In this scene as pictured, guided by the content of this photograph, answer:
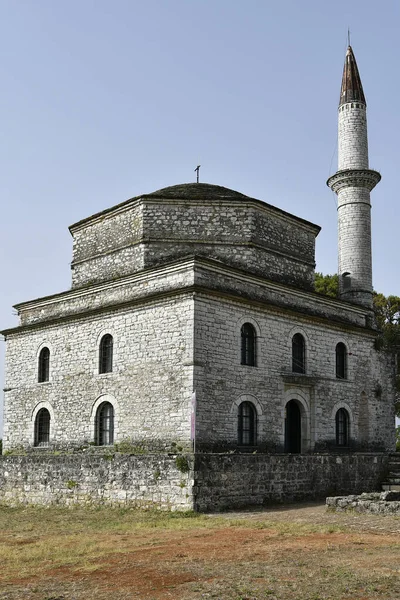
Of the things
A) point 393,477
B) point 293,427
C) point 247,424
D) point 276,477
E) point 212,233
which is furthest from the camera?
point 212,233

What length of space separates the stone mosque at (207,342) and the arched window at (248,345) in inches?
2.3

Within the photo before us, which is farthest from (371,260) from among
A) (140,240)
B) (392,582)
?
(392,582)

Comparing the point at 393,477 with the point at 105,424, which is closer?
the point at 105,424

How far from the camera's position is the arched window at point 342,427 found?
71.4 ft

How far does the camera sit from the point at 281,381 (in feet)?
64.7

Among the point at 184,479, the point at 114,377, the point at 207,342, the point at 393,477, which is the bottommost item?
the point at 393,477

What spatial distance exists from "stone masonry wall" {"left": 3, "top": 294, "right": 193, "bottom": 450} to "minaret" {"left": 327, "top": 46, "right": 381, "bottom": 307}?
972cm

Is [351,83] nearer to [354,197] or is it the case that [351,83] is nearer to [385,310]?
[354,197]

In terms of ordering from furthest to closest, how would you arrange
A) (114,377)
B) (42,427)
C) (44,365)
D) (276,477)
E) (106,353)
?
(44,365) → (42,427) → (106,353) → (114,377) → (276,477)

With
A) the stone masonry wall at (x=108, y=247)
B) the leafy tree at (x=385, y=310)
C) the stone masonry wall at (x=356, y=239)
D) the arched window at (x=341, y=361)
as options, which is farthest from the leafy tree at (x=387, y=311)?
the stone masonry wall at (x=108, y=247)

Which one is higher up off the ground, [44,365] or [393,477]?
[44,365]

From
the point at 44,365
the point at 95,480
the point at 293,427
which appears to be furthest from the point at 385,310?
the point at 95,480

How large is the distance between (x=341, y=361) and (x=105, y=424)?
8.20m

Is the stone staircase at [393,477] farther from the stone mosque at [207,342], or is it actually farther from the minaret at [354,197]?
the minaret at [354,197]
